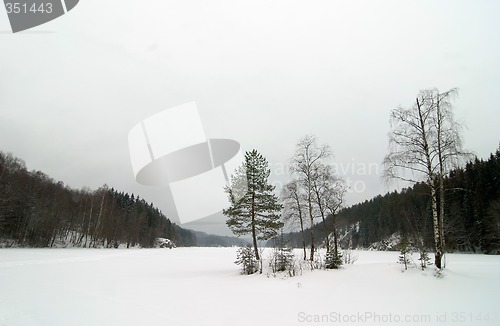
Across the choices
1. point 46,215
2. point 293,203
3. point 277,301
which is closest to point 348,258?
point 293,203

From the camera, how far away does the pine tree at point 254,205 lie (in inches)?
862

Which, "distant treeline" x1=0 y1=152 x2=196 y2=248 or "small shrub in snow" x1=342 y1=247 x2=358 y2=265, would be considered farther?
"distant treeline" x1=0 y1=152 x2=196 y2=248

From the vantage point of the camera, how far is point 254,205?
22.0 metres

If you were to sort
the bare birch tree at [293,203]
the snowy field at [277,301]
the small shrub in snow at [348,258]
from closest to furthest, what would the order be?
the snowy field at [277,301], the small shrub in snow at [348,258], the bare birch tree at [293,203]

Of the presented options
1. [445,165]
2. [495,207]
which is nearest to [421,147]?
A: [445,165]

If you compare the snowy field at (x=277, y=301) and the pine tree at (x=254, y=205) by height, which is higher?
the pine tree at (x=254, y=205)

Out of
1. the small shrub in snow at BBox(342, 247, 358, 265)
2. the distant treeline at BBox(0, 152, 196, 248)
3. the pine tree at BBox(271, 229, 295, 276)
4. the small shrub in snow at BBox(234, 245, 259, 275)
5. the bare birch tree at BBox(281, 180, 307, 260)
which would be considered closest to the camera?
the pine tree at BBox(271, 229, 295, 276)

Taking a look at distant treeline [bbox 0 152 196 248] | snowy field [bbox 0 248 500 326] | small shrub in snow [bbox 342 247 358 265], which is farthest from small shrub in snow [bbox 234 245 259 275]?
distant treeline [bbox 0 152 196 248]

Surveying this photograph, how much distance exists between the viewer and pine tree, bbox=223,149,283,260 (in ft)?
71.8

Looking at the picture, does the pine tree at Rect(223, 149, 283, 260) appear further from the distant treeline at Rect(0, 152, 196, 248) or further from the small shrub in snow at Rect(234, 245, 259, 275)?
the distant treeline at Rect(0, 152, 196, 248)

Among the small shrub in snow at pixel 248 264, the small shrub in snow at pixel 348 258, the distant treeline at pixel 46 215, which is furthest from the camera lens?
the distant treeline at pixel 46 215

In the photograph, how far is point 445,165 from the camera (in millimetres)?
12703

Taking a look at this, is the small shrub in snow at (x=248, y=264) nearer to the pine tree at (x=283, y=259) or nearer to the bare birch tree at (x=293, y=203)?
the pine tree at (x=283, y=259)

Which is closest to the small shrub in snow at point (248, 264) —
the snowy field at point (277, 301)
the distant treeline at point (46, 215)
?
the snowy field at point (277, 301)
